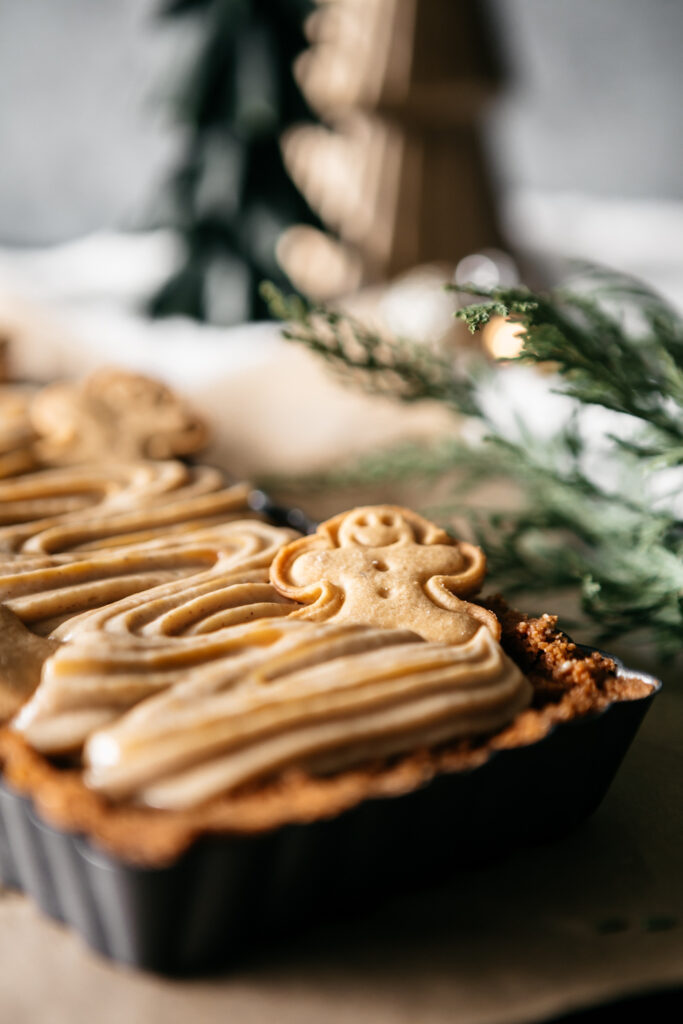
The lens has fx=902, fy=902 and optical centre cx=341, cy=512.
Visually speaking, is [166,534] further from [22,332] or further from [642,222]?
[642,222]

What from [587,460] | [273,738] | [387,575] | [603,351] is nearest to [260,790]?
[273,738]

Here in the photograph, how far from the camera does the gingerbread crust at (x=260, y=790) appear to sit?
53 cm

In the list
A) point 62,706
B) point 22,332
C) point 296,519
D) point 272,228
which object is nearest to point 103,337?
point 22,332

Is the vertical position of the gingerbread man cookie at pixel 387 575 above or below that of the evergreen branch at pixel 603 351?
below

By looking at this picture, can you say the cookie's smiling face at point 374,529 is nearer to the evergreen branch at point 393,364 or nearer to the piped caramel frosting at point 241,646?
the piped caramel frosting at point 241,646

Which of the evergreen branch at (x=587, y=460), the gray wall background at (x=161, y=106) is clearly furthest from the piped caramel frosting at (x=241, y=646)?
the gray wall background at (x=161, y=106)

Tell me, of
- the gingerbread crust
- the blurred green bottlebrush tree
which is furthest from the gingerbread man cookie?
the blurred green bottlebrush tree

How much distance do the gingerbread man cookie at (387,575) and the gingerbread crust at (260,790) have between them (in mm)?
109

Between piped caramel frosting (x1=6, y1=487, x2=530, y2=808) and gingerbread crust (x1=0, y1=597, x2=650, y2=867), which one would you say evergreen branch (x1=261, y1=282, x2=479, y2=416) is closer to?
piped caramel frosting (x1=6, y1=487, x2=530, y2=808)

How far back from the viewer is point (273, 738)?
0.60 meters

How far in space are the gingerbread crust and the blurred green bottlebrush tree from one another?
2.49m

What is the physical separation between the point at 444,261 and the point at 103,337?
1.80 meters

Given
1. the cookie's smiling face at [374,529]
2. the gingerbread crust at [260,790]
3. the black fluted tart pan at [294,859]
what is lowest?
the black fluted tart pan at [294,859]

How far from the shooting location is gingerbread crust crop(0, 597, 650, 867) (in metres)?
0.53
